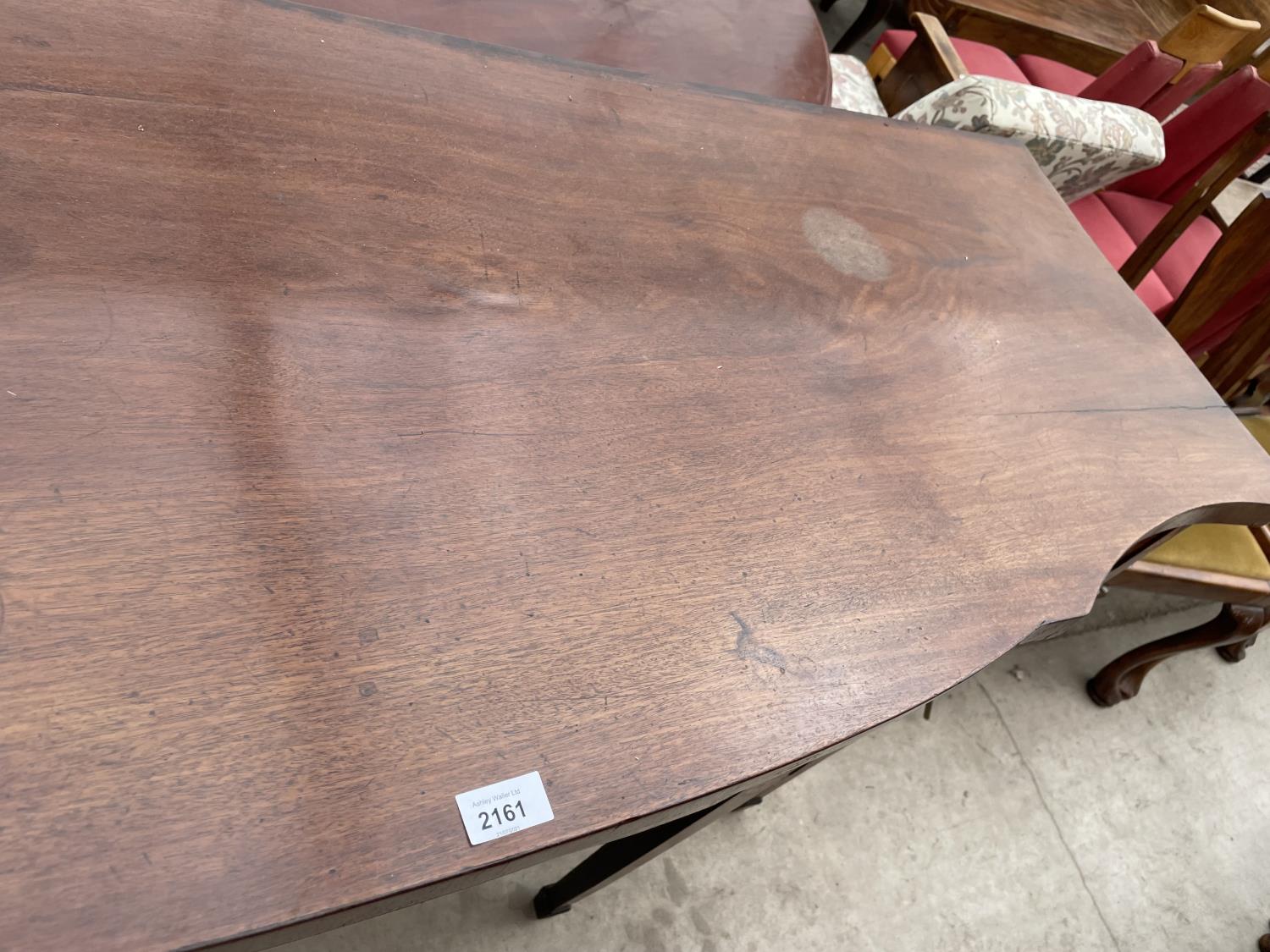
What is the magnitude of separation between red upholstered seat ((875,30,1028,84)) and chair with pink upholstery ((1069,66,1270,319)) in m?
0.41

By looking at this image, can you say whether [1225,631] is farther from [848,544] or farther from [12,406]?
[12,406]

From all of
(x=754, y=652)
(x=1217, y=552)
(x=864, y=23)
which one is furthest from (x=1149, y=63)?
(x=754, y=652)

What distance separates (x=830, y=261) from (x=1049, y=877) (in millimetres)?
1196

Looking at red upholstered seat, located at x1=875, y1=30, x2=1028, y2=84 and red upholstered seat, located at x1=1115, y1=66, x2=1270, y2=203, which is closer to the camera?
red upholstered seat, located at x1=1115, y1=66, x2=1270, y2=203

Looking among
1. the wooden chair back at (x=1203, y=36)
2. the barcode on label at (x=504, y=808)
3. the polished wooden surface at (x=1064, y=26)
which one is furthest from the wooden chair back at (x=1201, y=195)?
the barcode on label at (x=504, y=808)

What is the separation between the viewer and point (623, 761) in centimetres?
56

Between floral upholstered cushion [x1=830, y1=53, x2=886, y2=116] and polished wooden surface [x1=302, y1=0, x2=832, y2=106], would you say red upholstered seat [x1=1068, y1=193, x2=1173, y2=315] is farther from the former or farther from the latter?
polished wooden surface [x1=302, y1=0, x2=832, y2=106]

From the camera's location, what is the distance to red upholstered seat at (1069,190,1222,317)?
196cm

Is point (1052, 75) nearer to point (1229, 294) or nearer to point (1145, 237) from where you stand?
point (1145, 237)

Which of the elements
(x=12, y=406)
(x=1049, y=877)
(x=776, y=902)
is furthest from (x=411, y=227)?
(x=1049, y=877)

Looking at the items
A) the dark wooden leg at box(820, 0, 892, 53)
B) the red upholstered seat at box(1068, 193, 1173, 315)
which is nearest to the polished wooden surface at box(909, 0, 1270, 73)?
the dark wooden leg at box(820, 0, 892, 53)

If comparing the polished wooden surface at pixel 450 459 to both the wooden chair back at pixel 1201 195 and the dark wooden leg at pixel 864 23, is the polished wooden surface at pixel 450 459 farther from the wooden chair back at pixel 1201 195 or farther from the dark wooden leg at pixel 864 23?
the dark wooden leg at pixel 864 23

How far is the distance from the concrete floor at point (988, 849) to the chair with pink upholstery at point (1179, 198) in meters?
0.81

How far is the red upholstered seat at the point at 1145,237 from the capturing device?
1955 millimetres
